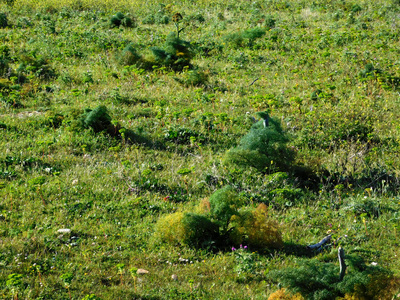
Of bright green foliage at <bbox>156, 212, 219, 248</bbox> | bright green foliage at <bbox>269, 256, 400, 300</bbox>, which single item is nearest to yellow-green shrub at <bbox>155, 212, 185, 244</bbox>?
bright green foliage at <bbox>156, 212, 219, 248</bbox>

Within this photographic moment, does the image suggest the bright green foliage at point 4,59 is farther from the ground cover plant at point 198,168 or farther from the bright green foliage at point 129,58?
the bright green foliage at point 129,58

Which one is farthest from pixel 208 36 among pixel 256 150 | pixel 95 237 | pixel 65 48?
pixel 95 237

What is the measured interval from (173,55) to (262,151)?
5.77m

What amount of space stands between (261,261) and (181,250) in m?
0.91

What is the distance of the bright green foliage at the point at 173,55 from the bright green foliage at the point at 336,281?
8.18m

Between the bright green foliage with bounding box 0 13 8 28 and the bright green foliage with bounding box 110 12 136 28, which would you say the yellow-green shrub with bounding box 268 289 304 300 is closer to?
the bright green foliage with bounding box 110 12 136 28

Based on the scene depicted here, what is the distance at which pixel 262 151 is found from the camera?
6.62m

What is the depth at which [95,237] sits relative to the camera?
5051mm

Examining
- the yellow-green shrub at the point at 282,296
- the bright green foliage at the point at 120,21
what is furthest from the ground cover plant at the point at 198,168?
the bright green foliage at the point at 120,21

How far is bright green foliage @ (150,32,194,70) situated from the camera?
1148 centimetres

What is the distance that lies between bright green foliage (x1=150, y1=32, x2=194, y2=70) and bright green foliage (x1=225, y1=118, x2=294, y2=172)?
5.29 meters

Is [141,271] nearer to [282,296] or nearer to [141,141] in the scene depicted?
[282,296]

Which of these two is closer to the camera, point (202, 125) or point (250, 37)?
point (202, 125)

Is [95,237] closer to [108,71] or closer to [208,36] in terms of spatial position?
[108,71]
